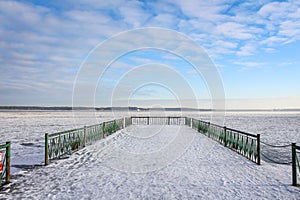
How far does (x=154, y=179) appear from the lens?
671 centimetres

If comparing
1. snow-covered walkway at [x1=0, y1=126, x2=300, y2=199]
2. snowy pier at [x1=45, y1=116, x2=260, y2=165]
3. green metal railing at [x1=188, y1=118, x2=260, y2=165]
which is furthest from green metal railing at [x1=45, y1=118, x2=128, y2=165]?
green metal railing at [x1=188, y1=118, x2=260, y2=165]

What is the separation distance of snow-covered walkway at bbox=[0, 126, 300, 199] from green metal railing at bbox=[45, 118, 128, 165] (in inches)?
26.0

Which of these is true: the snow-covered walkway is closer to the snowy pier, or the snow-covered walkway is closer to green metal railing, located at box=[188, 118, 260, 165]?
green metal railing, located at box=[188, 118, 260, 165]

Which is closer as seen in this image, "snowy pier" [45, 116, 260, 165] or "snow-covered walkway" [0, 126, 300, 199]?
"snow-covered walkway" [0, 126, 300, 199]

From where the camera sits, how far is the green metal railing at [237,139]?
30.6 feet

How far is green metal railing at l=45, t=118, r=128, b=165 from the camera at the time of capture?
9.35 meters

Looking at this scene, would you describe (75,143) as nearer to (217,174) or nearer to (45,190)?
(45,190)

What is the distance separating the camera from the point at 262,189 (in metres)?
5.82

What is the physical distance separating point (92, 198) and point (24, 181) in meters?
2.37

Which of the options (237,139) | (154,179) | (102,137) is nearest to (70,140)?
(102,137)

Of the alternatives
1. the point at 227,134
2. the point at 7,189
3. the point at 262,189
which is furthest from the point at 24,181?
the point at 227,134

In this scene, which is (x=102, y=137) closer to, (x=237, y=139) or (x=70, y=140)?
(x=70, y=140)

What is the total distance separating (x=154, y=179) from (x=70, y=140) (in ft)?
18.9

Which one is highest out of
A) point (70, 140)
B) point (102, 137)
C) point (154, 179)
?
point (70, 140)
